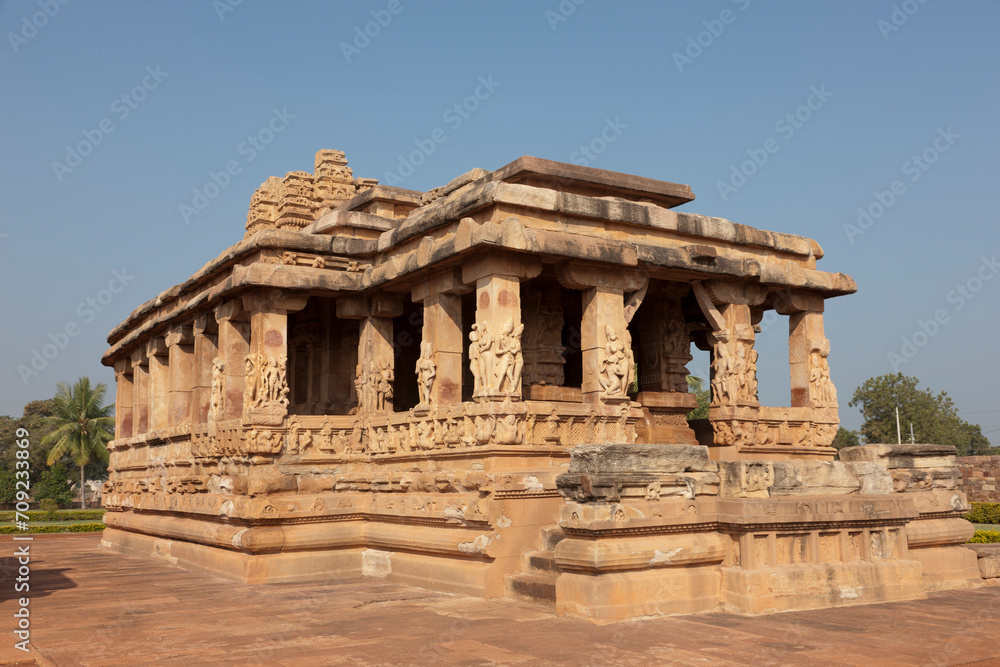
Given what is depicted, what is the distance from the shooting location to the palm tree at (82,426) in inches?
1740

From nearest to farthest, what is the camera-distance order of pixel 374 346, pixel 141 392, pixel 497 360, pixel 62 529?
pixel 497 360
pixel 374 346
pixel 141 392
pixel 62 529

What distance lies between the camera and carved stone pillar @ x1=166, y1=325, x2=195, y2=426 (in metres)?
16.2

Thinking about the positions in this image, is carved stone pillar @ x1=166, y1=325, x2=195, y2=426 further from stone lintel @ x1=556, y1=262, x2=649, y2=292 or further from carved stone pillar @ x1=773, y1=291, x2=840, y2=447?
carved stone pillar @ x1=773, y1=291, x2=840, y2=447

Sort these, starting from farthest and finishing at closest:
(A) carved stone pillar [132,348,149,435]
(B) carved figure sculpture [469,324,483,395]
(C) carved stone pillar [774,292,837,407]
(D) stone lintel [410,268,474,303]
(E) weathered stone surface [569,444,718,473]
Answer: (A) carved stone pillar [132,348,149,435] < (C) carved stone pillar [774,292,837,407] < (D) stone lintel [410,268,474,303] < (B) carved figure sculpture [469,324,483,395] < (E) weathered stone surface [569,444,718,473]

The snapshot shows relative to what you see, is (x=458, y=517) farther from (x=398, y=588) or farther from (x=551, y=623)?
(x=551, y=623)

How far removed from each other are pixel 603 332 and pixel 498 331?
58.2 inches

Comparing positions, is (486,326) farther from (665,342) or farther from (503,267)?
(665,342)

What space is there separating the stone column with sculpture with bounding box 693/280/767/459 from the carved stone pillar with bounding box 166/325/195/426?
30.3 feet

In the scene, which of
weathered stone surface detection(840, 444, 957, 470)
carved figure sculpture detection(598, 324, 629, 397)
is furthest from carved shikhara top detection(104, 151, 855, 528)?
weathered stone surface detection(840, 444, 957, 470)

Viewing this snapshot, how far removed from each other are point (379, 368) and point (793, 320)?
6351 millimetres

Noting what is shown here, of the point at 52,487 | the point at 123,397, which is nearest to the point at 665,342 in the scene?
the point at 123,397

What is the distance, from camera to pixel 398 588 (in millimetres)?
10664

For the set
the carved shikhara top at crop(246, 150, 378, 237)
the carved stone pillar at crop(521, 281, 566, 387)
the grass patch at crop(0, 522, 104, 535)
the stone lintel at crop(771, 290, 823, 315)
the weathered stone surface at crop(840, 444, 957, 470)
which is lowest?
the grass patch at crop(0, 522, 104, 535)

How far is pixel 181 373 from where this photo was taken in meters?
16.4
